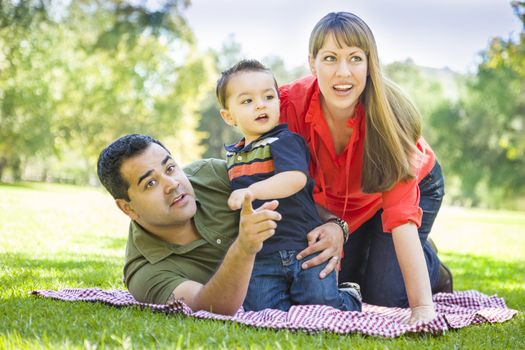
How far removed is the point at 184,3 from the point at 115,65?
327 inches

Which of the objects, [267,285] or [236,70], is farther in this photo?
[236,70]

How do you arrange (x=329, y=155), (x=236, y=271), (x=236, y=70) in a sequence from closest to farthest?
(x=236, y=271)
(x=236, y=70)
(x=329, y=155)

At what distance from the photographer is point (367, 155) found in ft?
12.9

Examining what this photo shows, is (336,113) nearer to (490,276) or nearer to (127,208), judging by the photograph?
(127,208)

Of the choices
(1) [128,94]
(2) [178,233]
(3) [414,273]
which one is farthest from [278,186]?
(1) [128,94]

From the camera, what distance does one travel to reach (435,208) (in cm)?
475

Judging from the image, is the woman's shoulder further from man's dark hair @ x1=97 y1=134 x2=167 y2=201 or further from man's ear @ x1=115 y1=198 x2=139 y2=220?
man's ear @ x1=115 y1=198 x2=139 y2=220

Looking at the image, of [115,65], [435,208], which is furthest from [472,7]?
[435,208]

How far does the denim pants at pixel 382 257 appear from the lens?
4.57 m

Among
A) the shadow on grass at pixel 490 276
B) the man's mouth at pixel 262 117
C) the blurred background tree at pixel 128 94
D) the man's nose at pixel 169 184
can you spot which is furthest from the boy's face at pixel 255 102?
the blurred background tree at pixel 128 94

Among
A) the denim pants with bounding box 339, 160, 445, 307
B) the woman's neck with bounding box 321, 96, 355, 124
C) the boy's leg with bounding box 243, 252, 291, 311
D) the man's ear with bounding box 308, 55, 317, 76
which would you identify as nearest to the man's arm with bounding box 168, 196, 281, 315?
the boy's leg with bounding box 243, 252, 291, 311

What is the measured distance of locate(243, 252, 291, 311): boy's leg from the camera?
3773 mm

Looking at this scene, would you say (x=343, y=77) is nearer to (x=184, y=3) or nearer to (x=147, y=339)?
(x=147, y=339)

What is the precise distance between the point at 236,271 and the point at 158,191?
0.78m
